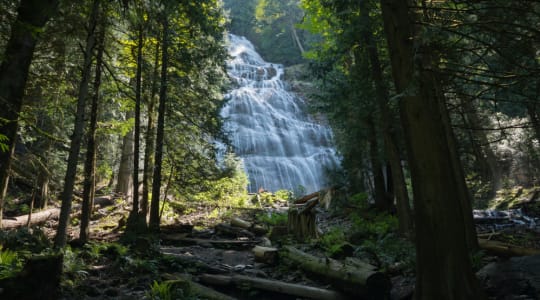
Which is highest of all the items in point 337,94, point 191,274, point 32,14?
point 337,94

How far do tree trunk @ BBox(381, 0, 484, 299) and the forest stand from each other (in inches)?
0.8

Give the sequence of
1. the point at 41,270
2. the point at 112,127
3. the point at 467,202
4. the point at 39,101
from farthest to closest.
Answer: the point at 112,127
the point at 39,101
the point at 467,202
the point at 41,270

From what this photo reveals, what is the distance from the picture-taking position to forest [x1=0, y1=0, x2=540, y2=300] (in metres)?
4.08

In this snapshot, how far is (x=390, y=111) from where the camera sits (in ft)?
33.0

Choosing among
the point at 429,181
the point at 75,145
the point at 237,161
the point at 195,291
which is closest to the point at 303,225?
the point at 195,291

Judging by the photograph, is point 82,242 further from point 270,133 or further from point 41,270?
point 270,133

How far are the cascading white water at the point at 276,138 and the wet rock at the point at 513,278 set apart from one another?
18802 mm

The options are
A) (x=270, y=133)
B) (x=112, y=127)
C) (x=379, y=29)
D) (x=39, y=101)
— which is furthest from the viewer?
(x=270, y=133)

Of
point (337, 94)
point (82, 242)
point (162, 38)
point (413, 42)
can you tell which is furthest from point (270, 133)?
point (413, 42)

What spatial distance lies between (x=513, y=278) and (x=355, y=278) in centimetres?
190

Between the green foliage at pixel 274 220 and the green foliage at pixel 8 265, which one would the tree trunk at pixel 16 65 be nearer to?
the green foliage at pixel 8 265

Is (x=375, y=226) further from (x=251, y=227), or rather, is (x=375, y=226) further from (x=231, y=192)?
(x=231, y=192)

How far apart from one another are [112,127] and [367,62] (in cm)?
754

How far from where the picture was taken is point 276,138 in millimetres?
30719
